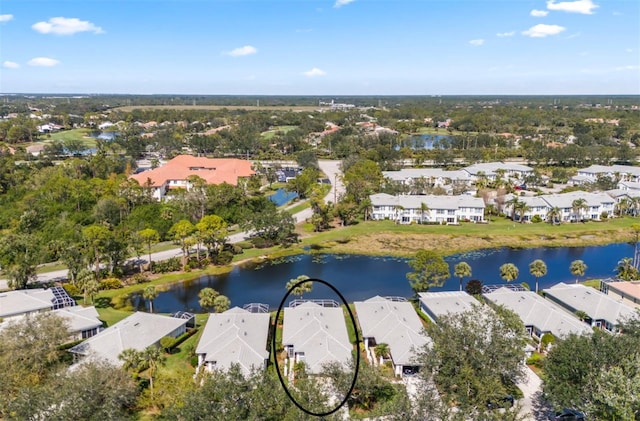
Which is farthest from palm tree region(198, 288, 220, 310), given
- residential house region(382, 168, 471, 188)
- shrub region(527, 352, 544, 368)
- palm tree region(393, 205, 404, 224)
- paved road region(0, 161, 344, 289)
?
residential house region(382, 168, 471, 188)

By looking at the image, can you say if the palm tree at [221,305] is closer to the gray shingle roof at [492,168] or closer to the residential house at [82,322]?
the residential house at [82,322]

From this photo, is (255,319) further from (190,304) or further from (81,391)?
(81,391)

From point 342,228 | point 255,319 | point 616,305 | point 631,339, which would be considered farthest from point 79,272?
point 616,305

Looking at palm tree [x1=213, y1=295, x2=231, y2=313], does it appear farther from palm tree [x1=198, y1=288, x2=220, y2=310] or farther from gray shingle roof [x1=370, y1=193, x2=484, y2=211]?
gray shingle roof [x1=370, y1=193, x2=484, y2=211]

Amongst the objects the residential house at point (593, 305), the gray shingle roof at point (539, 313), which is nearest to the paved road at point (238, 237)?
the gray shingle roof at point (539, 313)

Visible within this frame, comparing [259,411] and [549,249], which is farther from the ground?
[259,411]
